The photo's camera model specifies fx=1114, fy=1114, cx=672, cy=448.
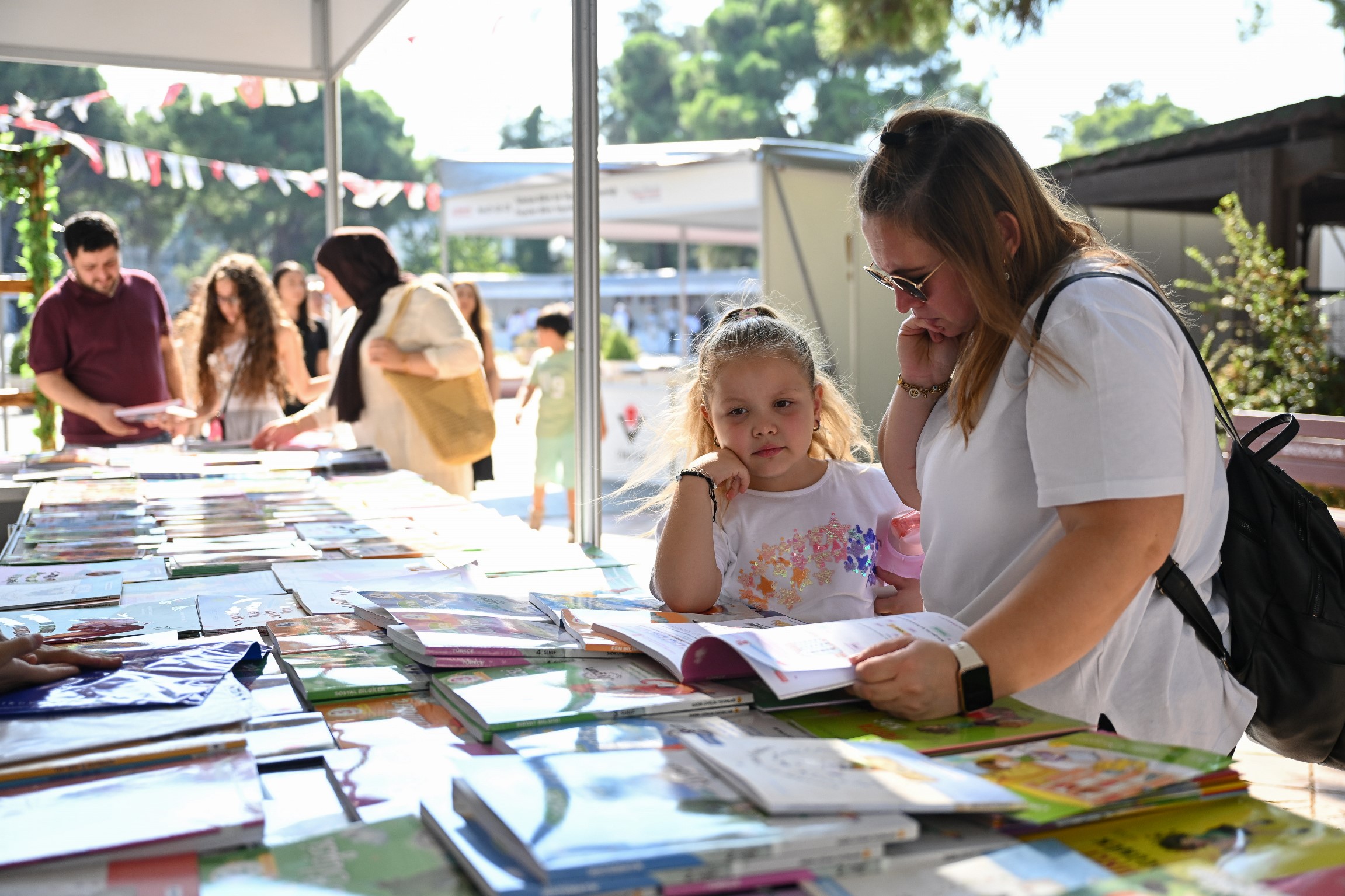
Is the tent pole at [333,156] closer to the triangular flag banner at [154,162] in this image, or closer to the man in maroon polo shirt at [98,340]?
the man in maroon polo shirt at [98,340]

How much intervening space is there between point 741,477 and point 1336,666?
2.86ft

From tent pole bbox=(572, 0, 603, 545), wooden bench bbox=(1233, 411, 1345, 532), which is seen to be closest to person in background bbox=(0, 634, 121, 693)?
tent pole bbox=(572, 0, 603, 545)

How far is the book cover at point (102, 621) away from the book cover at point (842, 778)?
92 cm

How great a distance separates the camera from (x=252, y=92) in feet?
20.1

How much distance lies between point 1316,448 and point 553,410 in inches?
166

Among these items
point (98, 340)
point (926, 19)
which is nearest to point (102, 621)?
point (98, 340)

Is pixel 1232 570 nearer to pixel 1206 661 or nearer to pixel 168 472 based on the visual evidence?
pixel 1206 661

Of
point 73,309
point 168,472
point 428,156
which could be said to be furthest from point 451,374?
point 428,156

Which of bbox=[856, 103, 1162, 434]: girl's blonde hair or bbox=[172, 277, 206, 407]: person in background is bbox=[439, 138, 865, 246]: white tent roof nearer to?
bbox=[172, 277, 206, 407]: person in background

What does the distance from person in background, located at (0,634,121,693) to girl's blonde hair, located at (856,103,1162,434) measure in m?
1.00

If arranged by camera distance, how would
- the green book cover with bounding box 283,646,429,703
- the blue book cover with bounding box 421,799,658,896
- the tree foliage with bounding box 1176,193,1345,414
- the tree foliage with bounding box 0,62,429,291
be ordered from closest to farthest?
1. the blue book cover with bounding box 421,799,658,896
2. the green book cover with bounding box 283,646,429,703
3. the tree foliage with bounding box 1176,193,1345,414
4. the tree foliage with bounding box 0,62,429,291

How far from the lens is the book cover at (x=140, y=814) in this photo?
0.79m

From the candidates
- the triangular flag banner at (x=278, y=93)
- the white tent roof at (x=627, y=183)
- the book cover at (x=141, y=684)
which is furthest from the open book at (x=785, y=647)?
the white tent roof at (x=627, y=183)

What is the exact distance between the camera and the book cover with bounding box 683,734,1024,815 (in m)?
0.78
